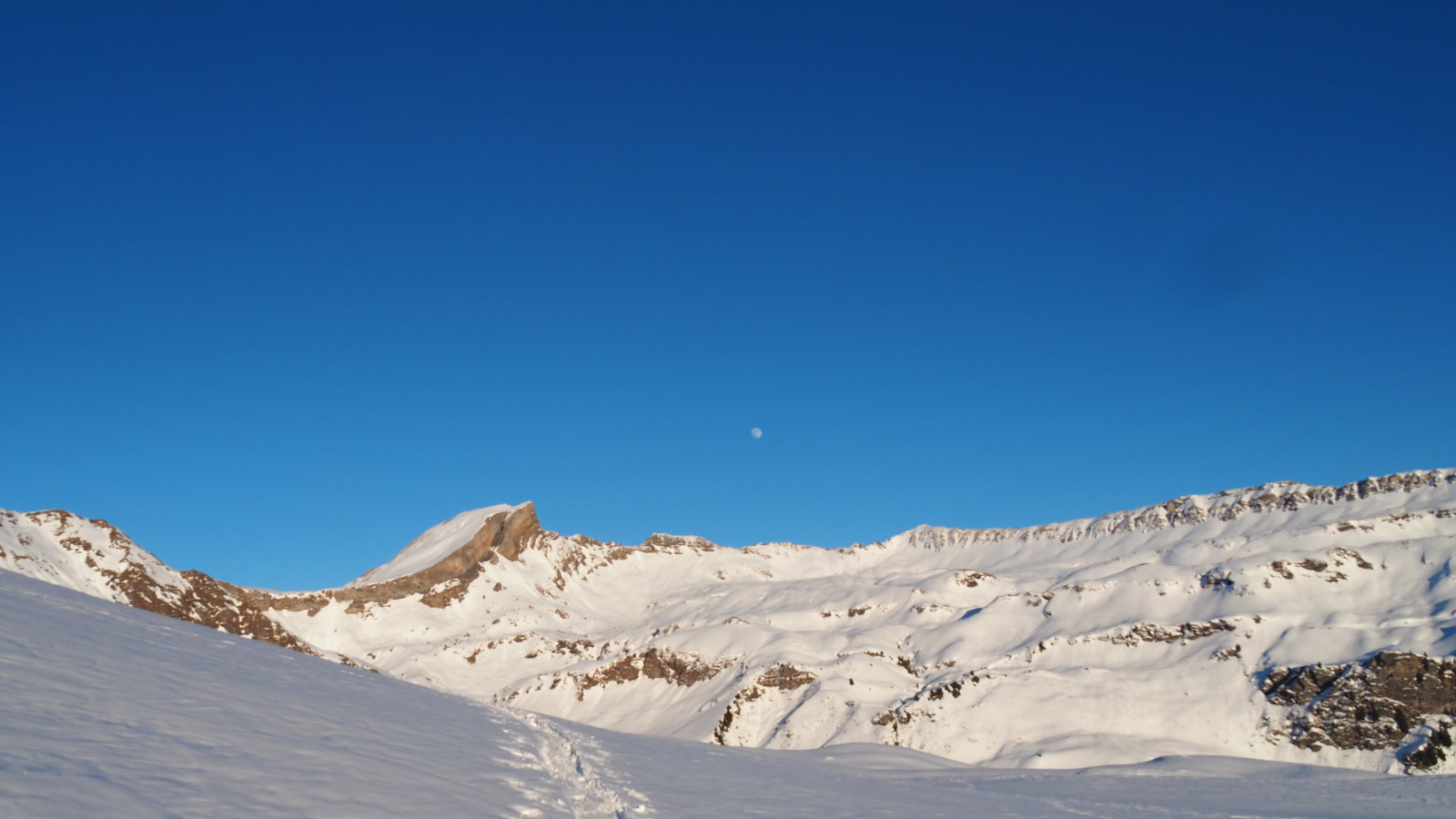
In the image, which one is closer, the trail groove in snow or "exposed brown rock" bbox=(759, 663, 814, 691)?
the trail groove in snow

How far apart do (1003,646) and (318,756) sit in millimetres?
135236

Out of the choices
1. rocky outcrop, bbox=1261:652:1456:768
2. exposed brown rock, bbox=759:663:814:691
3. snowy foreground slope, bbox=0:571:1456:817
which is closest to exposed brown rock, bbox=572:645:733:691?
exposed brown rock, bbox=759:663:814:691

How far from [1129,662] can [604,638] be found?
105 meters

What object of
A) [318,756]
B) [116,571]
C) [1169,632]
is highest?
[1169,632]

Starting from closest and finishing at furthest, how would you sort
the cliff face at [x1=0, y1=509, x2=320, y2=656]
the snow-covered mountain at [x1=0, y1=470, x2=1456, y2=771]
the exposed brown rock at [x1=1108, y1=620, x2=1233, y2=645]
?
the cliff face at [x1=0, y1=509, x2=320, y2=656] → the snow-covered mountain at [x1=0, y1=470, x2=1456, y2=771] → the exposed brown rock at [x1=1108, y1=620, x2=1233, y2=645]

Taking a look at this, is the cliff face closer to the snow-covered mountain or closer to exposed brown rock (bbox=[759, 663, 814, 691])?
the snow-covered mountain

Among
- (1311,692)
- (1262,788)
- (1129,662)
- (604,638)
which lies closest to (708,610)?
(604,638)

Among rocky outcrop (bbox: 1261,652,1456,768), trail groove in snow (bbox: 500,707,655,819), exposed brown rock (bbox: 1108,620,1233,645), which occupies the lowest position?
trail groove in snow (bbox: 500,707,655,819)

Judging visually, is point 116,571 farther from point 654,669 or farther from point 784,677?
point 784,677

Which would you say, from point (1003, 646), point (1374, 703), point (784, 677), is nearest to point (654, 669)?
point (784, 677)

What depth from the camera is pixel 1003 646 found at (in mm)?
137000

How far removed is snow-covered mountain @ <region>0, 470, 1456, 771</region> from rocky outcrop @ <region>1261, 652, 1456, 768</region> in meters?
0.19

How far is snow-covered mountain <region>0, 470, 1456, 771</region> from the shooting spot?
313ft

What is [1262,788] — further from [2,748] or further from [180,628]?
[2,748]
